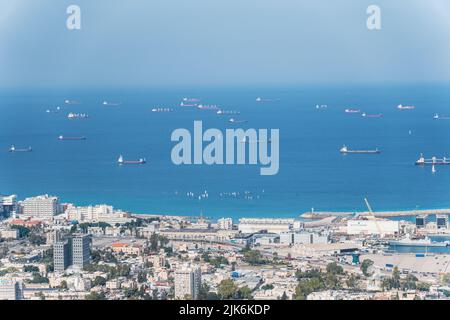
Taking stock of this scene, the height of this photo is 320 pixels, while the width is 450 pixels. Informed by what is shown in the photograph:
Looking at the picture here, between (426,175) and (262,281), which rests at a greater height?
(426,175)

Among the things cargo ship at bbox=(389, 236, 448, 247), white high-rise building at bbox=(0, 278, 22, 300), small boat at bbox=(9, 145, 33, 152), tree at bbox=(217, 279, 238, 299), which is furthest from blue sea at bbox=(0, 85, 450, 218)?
white high-rise building at bbox=(0, 278, 22, 300)

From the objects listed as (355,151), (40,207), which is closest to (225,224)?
(40,207)

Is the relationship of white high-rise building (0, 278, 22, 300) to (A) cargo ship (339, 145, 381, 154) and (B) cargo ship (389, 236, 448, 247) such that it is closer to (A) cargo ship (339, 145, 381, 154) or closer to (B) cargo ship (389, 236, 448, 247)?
(B) cargo ship (389, 236, 448, 247)

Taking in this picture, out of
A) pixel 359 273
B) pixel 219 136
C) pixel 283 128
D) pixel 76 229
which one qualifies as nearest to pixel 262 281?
pixel 359 273

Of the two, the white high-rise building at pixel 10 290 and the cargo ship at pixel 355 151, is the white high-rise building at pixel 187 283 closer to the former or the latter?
the white high-rise building at pixel 10 290

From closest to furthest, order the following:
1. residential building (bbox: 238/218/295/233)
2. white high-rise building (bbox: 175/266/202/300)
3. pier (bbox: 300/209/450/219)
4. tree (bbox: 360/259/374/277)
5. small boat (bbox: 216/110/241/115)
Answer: white high-rise building (bbox: 175/266/202/300) < tree (bbox: 360/259/374/277) < residential building (bbox: 238/218/295/233) < pier (bbox: 300/209/450/219) < small boat (bbox: 216/110/241/115)
